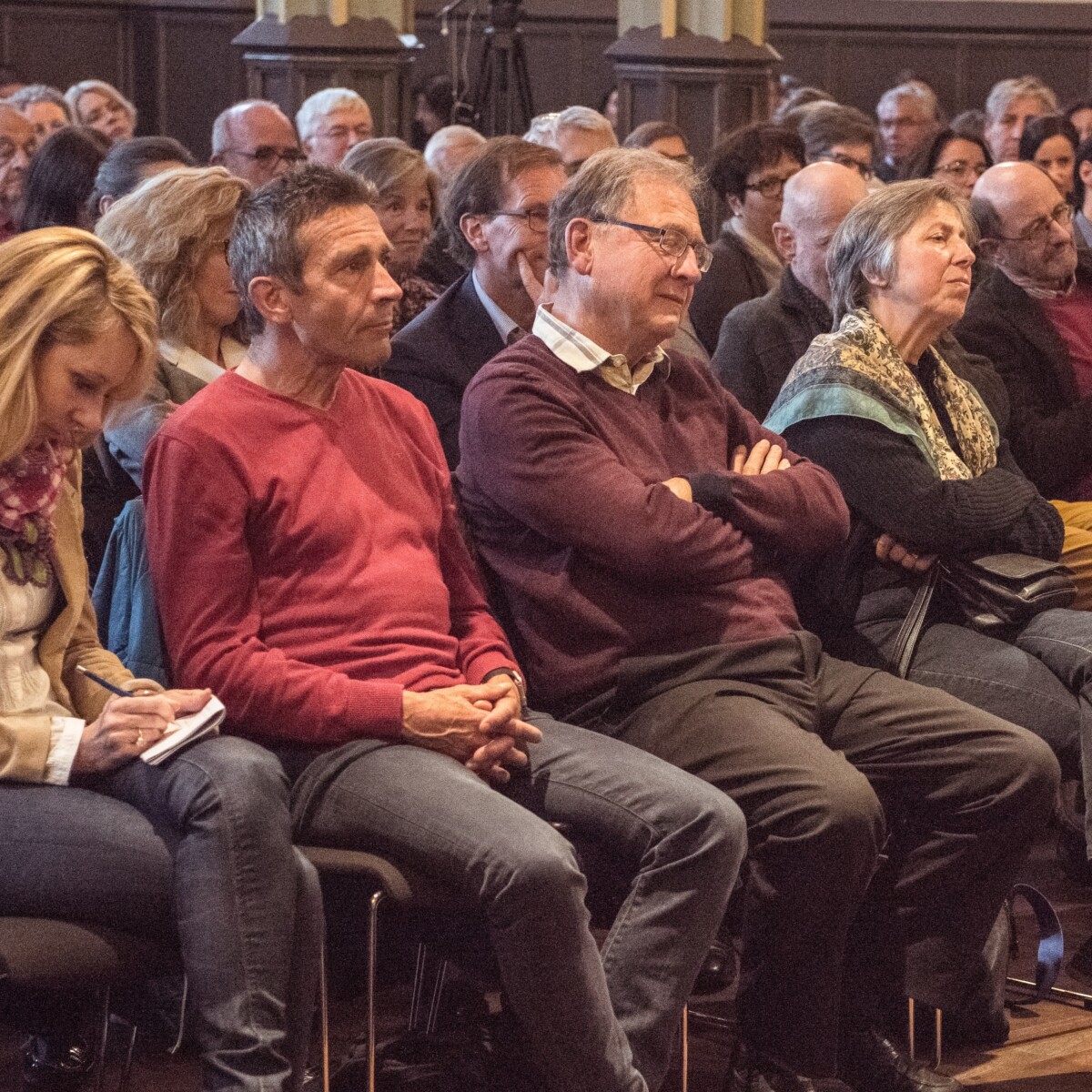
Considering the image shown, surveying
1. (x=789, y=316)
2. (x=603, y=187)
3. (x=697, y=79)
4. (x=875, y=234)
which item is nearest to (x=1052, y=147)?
(x=697, y=79)

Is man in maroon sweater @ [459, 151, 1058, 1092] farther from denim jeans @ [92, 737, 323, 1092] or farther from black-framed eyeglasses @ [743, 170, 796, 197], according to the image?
black-framed eyeglasses @ [743, 170, 796, 197]

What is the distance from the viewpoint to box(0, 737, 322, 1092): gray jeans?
1974mm

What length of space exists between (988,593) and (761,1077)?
36.8 inches

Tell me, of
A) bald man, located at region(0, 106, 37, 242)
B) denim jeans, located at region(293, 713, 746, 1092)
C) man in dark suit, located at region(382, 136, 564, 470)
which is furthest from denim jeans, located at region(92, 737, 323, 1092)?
bald man, located at region(0, 106, 37, 242)

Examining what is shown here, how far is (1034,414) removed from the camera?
3.47 meters

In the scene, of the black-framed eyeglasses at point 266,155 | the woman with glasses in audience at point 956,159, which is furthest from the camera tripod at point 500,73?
the black-framed eyeglasses at point 266,155

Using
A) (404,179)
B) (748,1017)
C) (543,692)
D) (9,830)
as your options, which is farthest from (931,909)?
(404,179)

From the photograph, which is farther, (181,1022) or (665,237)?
(665,237)

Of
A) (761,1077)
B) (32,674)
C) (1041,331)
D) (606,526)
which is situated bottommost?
(761,1077)

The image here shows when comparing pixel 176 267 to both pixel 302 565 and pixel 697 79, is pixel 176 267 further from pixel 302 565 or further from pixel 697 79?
pixel 697 79

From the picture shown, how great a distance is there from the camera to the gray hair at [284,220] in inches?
94.5

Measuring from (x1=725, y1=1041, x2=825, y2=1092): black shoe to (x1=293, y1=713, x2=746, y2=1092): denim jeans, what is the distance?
0.23 m

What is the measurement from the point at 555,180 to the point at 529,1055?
1.80 metres

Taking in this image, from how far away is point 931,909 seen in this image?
2607 mm
